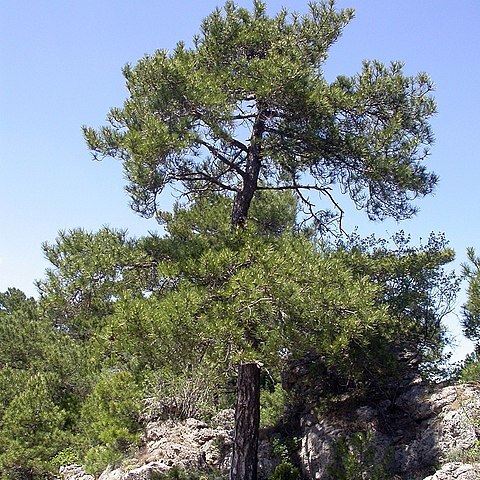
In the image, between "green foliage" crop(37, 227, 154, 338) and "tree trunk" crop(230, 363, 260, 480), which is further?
"tree trunk" crop(230, 363, 260, 480)

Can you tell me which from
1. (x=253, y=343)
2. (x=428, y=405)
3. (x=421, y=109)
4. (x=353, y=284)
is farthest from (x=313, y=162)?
(x=428, y=405)

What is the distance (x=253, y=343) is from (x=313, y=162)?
362 cm

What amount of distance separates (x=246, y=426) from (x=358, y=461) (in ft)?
5.95

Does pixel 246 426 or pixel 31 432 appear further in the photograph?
pixel 31 432

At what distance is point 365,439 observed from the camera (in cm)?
896

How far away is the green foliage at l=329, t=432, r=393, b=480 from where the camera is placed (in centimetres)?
853

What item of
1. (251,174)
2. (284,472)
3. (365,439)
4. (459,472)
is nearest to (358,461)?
(365,439)

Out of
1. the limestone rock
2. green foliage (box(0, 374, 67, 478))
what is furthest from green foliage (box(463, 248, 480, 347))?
green foliage (box(0, 374, 67, 478))

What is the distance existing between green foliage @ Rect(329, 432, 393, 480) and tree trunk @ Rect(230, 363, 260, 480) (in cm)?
127

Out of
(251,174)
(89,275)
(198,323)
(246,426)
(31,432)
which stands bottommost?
(246,426)

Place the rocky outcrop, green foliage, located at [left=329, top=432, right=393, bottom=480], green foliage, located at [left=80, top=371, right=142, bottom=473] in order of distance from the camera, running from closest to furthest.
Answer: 1. the rocky outcrop
2. green foliage, located at [left=329, top=432, right=393, bottom=480]
3. green foliage, located at [left=80, top=371, right=142, bottom=473]

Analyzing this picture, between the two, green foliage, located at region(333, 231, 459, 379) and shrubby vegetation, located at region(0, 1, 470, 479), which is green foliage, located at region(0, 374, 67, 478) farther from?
green foliage, located at region(333, 231, 459, 379)

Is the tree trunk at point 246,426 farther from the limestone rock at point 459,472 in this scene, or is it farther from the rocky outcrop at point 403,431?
the limestone rock at point 459,472

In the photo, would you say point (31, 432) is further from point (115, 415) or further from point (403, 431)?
point (403, 431)
